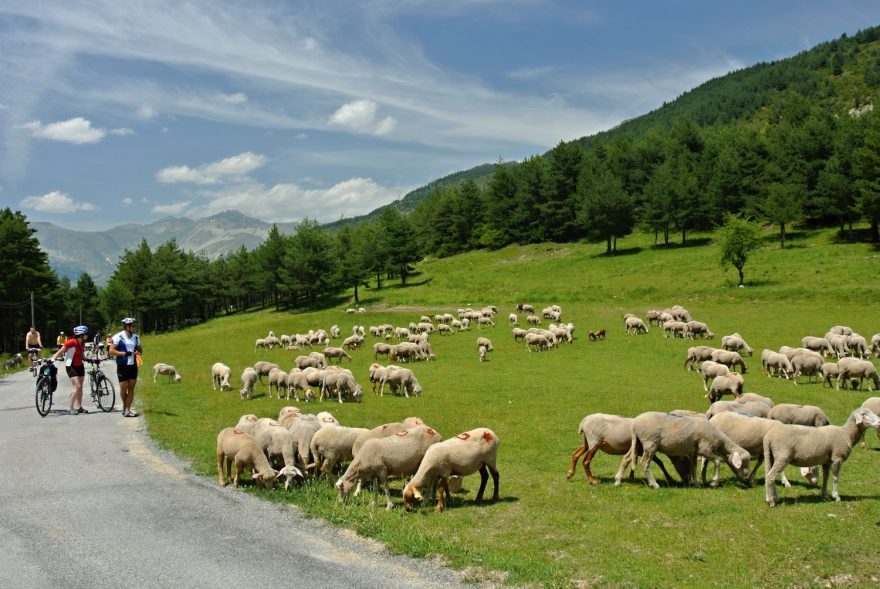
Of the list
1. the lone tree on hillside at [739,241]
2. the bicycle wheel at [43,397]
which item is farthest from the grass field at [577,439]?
the bicycle wheel at [43,397]

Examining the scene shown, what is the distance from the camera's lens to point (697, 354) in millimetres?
32500

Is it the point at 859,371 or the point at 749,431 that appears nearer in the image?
the point at 749,431

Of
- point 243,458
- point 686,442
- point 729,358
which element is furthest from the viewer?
point 729,358

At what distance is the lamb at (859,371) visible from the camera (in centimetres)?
2542

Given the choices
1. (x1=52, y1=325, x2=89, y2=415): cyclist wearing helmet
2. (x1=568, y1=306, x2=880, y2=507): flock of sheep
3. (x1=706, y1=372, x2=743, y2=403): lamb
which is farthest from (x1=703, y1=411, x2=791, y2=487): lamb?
(x1=52, y1=325, x2=89, y2=415): cyclist wearing helmet

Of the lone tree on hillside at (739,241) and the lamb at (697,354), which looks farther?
the lone tree on hillside at (739,241)

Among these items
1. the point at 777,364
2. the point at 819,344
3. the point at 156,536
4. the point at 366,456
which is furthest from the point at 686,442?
the point at 819,344

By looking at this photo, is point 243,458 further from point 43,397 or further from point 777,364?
point 777,364

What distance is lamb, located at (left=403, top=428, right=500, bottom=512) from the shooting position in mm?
11406

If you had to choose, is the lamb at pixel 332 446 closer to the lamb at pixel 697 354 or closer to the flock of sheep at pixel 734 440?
the flock of sheep at pixel 734 440

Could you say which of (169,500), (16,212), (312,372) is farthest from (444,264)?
(169,500)

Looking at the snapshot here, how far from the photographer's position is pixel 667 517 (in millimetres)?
10695

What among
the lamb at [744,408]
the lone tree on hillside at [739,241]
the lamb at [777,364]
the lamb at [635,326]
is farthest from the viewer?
the lone tree on hillside at [739,241]

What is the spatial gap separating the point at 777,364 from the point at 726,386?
8.33 metres
